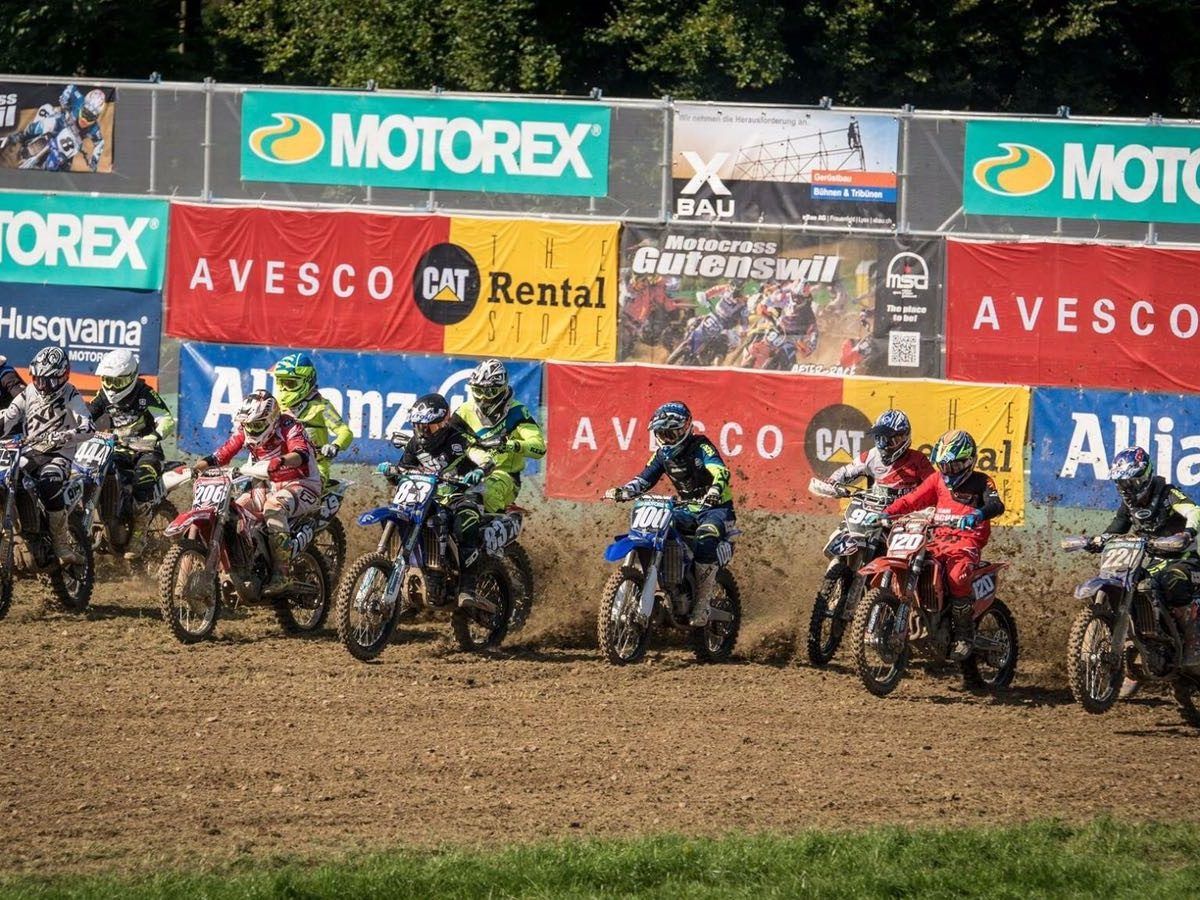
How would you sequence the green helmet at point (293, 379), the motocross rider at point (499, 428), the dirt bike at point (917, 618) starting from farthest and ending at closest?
the green helmet at point (293, 379) → the motocross rider at point (499, 428) → the dirt bike at point (917, 618)

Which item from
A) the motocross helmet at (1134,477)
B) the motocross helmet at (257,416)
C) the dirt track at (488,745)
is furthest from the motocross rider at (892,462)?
the motocross helmet at (257,416)

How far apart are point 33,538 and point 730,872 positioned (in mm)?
8338

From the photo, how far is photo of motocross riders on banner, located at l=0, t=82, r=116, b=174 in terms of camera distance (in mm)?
19906

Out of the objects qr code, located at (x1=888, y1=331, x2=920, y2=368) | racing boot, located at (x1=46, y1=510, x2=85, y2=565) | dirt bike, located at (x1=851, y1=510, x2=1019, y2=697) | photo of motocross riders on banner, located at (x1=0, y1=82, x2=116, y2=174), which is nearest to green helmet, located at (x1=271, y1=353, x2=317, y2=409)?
racing boot, located at (x1=46, y1=510, x2=85, y2=565)

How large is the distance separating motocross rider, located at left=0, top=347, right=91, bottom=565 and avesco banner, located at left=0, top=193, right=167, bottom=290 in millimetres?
4342

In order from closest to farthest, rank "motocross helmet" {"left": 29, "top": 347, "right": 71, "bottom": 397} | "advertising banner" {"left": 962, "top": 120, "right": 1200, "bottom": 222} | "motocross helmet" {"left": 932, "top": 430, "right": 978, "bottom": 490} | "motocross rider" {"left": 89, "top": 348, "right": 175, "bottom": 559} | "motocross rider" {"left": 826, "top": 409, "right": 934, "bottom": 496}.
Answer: "motocross helmet" {"left": 932, "top": 430, "right": 978, "bottom": 490} → "motocross rider" {"left": 826, "top": 409, "right": 934, "bottom": 496} → "motocross helmet" {"left": 29, "top": 347, "right": 71, "bottom": 397} → "motocross rider" {"left": 89, "top": 348, "right": 175, "bottom": 559} → "advertising banner" {"left": 962, "top": 120, "right": 1200, "bottom": 222}

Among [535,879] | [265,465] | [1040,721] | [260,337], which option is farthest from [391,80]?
[535,879]

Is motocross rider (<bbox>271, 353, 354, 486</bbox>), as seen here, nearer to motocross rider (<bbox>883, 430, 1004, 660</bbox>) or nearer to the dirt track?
the dirt track

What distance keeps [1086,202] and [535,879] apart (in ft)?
40.5

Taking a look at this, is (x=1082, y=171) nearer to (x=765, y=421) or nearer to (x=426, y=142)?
(x=765, y=421)

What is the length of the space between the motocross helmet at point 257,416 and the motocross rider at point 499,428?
1.48m

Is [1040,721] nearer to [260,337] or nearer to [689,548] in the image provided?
[689,548]

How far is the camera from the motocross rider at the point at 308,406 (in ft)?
51.4

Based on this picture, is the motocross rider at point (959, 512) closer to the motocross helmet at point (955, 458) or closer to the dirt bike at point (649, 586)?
the motocross helmet at point (955, 458)
